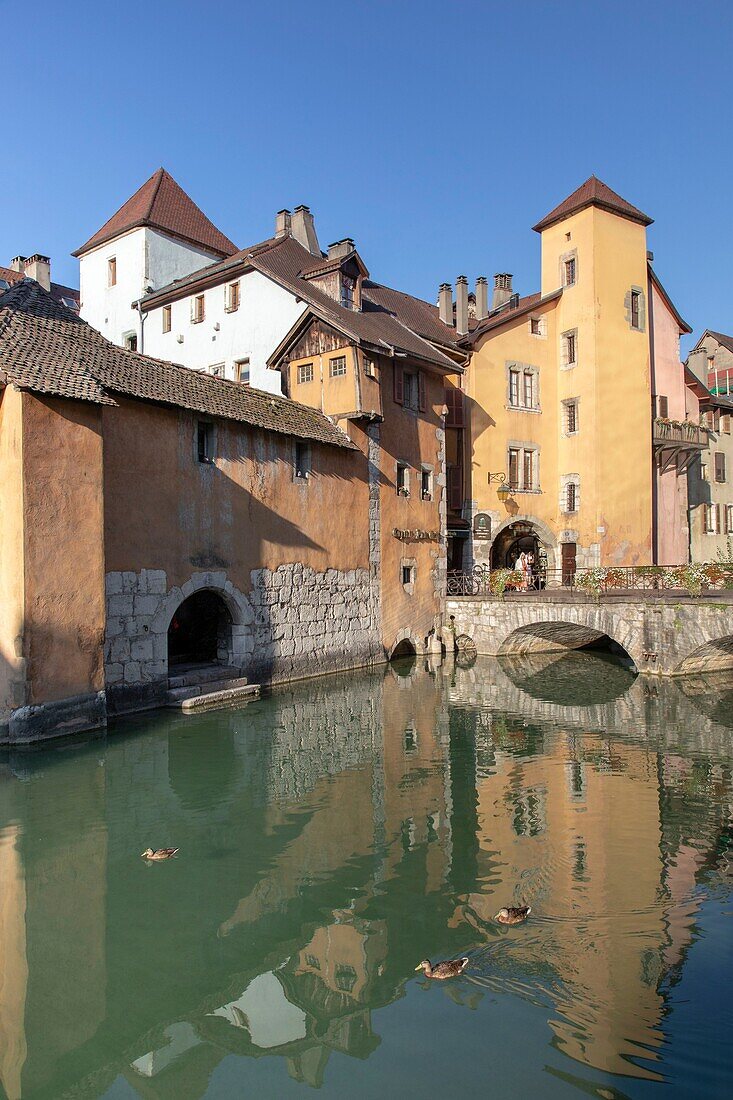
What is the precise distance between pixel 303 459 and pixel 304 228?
41.0 feet

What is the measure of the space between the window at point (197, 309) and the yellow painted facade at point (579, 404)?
9.31m

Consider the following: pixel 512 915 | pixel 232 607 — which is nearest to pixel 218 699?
pixel 232 607

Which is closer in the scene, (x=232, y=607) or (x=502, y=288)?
(x=232, y=607)

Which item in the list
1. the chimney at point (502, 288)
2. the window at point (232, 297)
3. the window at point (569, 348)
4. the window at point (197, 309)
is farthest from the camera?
the chimney at point (502, 288)

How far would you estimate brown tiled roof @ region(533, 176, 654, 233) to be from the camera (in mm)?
27547

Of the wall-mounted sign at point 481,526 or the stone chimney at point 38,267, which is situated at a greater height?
the stone chimney at point 38,267

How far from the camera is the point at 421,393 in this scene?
23.8 m

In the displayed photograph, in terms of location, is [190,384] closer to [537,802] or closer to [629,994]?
[537,802]

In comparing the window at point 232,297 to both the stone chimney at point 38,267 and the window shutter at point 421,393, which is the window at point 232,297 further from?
the stone chimney at point 38,267

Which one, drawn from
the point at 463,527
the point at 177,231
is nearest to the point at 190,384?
the point at 463,527

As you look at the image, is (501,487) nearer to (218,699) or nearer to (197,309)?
(197,309)

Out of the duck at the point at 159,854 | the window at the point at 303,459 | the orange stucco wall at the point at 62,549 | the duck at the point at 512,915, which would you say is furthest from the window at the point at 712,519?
the duck at the point at 159,854

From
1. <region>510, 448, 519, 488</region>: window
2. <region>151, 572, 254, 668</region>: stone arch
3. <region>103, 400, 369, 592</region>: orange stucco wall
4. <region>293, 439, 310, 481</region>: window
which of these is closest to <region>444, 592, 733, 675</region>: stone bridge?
<region>103, 400, 369, 592</region>: orange stucco wall

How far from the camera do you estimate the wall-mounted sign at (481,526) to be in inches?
1058
